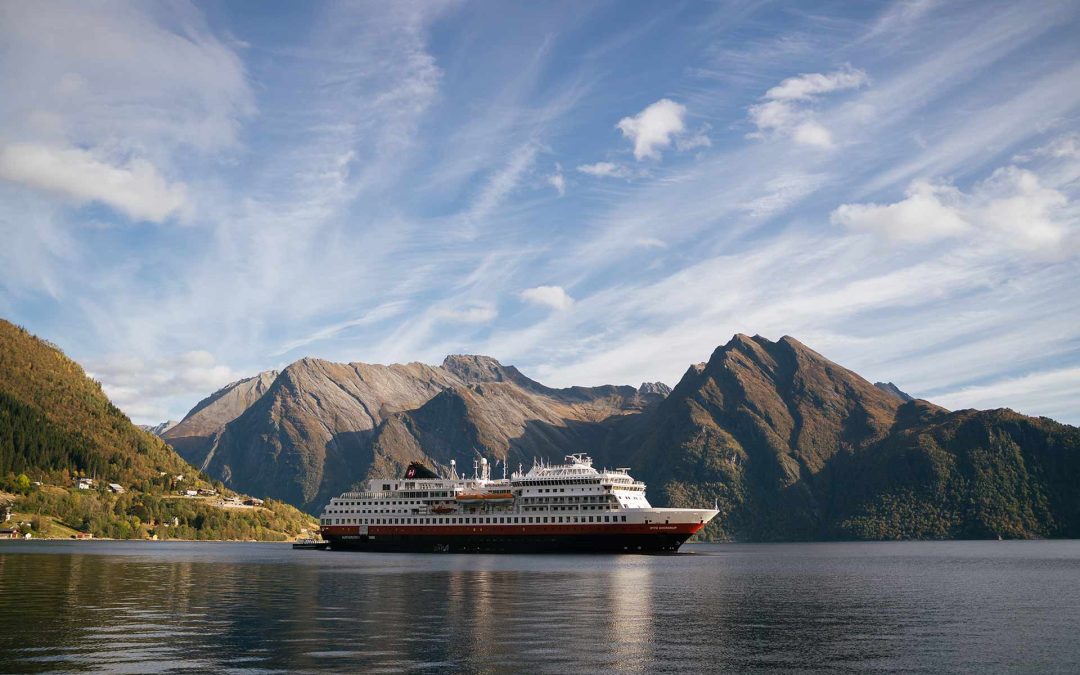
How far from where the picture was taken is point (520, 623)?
5516 centimetres

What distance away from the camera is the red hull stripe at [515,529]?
157m

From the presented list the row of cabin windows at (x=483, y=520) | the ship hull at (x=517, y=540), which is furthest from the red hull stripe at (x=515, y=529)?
the row of cabin windows at (x=483, y=520)

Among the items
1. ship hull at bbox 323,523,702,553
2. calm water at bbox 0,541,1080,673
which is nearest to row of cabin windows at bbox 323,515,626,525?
ship hull at bbox 323,523,702,553

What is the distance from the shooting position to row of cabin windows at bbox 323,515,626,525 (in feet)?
525

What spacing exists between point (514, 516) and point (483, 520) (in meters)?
6.83

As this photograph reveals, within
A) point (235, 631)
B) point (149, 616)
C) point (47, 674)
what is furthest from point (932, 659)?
point (149, 616)

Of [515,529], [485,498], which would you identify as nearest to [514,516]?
[515,529]

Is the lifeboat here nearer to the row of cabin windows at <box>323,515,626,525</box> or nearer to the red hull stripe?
the row of cabin windows at <box>323,515,626,525</box>

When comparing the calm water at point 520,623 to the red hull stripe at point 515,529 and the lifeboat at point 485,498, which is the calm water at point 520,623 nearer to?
the red hull stripe at point 515,529

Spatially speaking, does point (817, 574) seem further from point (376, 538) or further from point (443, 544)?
point (376, 538)

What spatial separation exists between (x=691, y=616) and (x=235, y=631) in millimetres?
30549

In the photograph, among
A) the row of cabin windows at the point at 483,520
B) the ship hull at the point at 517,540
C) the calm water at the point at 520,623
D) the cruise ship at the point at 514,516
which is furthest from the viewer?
the row of cabin windows at the point at 483,520

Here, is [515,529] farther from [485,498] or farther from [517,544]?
[485,498]

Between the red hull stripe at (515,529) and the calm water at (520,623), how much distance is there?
57.8m
